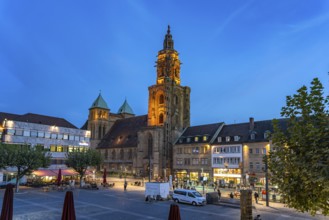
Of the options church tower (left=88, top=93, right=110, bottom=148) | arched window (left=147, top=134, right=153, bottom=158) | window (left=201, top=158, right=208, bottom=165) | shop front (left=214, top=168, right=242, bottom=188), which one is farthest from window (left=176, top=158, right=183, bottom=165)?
church tower (left=88, top=93, right=110, bottom=148)

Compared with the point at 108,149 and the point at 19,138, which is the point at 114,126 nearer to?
the point at 108,149

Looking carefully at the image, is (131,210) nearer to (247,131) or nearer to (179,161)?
(247,131)

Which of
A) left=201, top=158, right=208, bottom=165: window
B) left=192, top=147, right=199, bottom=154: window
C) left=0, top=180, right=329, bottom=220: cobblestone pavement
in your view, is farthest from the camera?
left=192, top=147, right=199, bottom=154: window

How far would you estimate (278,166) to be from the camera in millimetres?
11180

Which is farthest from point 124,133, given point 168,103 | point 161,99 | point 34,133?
point 34,133

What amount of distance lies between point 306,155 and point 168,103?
234 feet

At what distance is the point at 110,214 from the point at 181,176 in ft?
152

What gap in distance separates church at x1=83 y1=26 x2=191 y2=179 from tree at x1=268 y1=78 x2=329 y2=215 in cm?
5927

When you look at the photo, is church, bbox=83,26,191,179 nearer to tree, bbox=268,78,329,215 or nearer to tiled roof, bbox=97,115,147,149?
tiled roof, bbox=97,115,147,149

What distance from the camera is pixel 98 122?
105375mm

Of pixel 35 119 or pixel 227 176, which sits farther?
pixel 35 119

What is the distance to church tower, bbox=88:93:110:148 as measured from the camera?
103812 mm

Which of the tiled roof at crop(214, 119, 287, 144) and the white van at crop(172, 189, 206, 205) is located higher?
the tiled roof at crop(214, 119, 287, 144)

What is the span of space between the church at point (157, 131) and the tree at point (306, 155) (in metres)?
59.3
